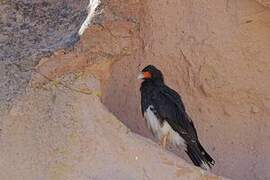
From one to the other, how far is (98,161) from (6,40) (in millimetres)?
1151

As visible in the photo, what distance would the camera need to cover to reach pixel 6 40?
771cm

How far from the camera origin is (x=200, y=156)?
7.91 meters

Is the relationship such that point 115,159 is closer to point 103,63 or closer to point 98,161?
point 98,161

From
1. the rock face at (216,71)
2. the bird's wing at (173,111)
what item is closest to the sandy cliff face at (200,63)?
the rock face at (216,71)

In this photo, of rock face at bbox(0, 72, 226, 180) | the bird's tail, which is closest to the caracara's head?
the bird's tail

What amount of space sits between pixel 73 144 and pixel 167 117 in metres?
1.03

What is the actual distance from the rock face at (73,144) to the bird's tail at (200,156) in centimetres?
46

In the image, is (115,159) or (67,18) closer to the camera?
(115,159)

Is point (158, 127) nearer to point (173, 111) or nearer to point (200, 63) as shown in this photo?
point (173, 111)

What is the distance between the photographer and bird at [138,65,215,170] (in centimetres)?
793

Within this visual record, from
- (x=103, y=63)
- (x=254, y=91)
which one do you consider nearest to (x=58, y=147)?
(x=103, y=63)

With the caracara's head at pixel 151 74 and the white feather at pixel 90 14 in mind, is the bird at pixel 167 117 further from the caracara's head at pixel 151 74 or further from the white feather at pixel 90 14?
the white feather at pixel 90 14

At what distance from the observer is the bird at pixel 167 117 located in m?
7.93

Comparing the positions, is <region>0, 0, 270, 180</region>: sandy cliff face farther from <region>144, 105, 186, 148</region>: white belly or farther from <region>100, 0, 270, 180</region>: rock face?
<region>144, 105, 186, 148</region>: white belly
